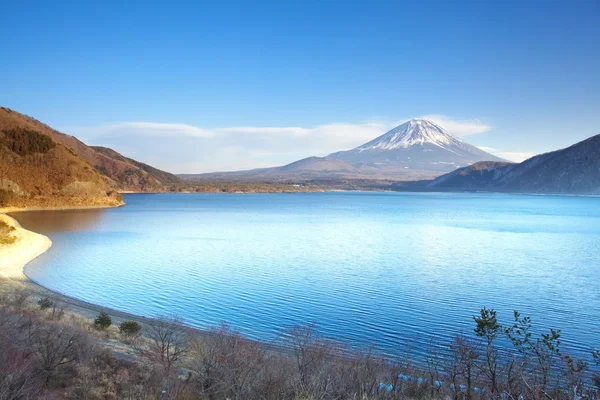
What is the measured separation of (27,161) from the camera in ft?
229

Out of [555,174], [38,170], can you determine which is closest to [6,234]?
[38,170]

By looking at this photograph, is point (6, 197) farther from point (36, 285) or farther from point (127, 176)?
point (127, 176)

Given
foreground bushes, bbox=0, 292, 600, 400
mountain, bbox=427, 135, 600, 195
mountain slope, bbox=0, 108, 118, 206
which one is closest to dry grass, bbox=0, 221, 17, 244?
foreground bushes, bbox=0, 292, 600, 400

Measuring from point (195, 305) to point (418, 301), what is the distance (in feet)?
26.4

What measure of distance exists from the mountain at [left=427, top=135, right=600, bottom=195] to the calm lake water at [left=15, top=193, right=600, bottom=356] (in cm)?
12898

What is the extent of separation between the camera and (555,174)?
157 m

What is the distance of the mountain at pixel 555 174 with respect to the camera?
484 ft

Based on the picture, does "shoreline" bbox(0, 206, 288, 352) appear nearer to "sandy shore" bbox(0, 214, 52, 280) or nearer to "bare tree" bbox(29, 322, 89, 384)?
"sandy shore" bbox(0, 214, 52, 280)

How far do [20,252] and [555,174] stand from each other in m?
164

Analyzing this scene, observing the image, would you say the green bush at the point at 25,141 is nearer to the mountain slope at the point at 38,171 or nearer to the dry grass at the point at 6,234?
the mountain slope at the point at 38,171

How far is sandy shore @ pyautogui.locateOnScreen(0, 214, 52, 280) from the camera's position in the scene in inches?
867

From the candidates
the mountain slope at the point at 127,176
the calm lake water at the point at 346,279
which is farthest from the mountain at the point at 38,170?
the mountain slope at the point at 127,176

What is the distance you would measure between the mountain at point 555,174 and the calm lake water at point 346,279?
12898 cm

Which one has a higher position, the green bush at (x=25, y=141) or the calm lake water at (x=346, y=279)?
the green bush at (x=25, y=141)
